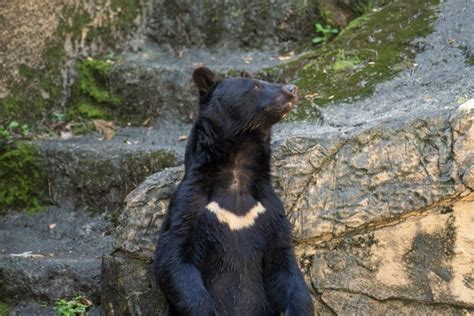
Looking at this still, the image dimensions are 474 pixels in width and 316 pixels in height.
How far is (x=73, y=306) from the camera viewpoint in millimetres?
6750

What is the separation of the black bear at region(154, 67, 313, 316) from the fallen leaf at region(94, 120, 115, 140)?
2824 mm

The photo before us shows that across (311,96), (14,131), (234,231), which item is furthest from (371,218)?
(14,131)

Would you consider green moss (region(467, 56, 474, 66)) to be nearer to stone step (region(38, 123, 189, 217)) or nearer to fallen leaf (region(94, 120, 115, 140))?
stone step (region(38, 123, 189, 217))

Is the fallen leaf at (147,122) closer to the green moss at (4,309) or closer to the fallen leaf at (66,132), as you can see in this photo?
the fallen leaf at (66,132)

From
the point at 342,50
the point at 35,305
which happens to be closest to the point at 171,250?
the point at 35,305

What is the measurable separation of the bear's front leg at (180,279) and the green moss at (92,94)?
3.57 m

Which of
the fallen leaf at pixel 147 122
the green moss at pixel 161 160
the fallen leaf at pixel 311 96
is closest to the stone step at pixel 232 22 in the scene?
the fallen leaf at pixel 147 122

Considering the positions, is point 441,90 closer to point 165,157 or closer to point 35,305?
point 165,157

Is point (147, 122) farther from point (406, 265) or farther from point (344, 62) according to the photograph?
point (406, 265)

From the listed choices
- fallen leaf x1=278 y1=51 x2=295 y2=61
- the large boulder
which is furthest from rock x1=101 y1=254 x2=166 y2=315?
fallen leaf x1=278 y1=51 x2=295 y2=61

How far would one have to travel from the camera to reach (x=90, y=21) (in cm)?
896

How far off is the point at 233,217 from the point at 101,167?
2517 millimetres

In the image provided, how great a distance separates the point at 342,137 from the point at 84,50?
379cm

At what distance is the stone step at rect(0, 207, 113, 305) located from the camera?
6.89 meters
